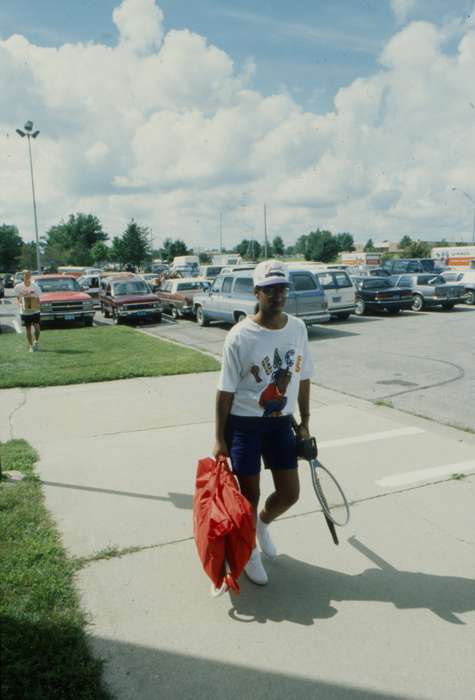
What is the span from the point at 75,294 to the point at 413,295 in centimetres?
1316

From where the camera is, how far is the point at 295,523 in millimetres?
4129

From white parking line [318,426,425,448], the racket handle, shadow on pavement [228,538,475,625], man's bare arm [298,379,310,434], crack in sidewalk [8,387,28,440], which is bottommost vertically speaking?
white parking line [318,426,425,448]

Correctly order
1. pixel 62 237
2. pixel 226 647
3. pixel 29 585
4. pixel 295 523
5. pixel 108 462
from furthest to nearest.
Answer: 1. pixel 62 237
2. pixel 108 462
3. pixel 295 523
4. pixel 29 585
5. pixel 226 647

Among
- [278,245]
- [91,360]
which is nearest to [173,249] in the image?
[278,245]

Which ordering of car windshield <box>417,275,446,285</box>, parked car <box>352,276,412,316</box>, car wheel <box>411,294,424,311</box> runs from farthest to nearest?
car windshield <box>417,275,446,285</box> → car wheel <box>411,294,424,311</box> → parked car <box>352,276,412,316</box>

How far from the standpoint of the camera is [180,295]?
21.9 metres

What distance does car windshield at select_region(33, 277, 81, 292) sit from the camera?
65.9ft

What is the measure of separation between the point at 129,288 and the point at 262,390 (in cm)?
1889

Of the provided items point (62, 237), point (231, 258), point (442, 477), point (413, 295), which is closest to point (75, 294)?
point (413, 295)

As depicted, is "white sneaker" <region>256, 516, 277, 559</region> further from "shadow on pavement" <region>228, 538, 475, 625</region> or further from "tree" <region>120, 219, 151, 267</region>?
"tree" <region>120, 219, 151, 267</region>

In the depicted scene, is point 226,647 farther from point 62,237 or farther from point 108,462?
point 62,237

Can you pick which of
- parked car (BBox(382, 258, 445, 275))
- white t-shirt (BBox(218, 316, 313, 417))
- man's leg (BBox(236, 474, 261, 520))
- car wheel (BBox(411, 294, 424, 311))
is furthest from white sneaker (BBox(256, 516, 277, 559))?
parked car (BBox(382, 258, 445, 275))

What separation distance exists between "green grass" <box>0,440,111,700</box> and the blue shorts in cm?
120

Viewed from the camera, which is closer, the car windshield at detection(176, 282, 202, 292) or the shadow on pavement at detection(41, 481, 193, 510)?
the shadow on pavement at detection(41, 481, 193, 510)
